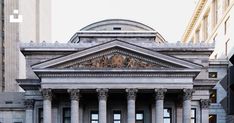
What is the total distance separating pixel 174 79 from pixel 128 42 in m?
6.88

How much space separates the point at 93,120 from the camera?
278ft

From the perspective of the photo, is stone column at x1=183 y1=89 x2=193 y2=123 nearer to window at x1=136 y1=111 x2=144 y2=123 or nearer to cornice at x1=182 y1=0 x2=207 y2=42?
window at x1=136 y1=111 x2=144 y2=123

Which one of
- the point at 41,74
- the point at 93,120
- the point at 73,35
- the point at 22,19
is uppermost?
the point at 22,19

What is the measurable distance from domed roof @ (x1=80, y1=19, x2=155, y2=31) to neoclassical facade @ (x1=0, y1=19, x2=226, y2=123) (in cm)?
420

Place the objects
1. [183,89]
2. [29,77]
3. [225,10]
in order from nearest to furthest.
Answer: [183,89]
[29,77]
[225,10]

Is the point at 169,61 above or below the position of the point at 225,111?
above

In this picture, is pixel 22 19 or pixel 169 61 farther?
pixel 22 19

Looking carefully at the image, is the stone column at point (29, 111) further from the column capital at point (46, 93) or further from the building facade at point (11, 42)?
the building facade at point (11, 42)

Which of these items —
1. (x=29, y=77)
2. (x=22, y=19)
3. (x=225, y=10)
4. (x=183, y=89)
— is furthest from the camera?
(x=22, y=19)

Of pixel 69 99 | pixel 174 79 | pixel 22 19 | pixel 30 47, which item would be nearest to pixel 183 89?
pixel 174 79

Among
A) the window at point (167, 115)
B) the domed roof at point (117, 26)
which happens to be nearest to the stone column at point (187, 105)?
the window at point (167, 115)

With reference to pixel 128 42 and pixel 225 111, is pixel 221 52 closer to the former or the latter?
pixel 225 111

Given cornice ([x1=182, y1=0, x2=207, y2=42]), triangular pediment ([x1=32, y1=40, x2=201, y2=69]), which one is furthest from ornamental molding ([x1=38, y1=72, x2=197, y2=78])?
cornice ([x1=182, y1=0, x2=207, y2=42])

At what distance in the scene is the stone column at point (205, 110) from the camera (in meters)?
84.4
